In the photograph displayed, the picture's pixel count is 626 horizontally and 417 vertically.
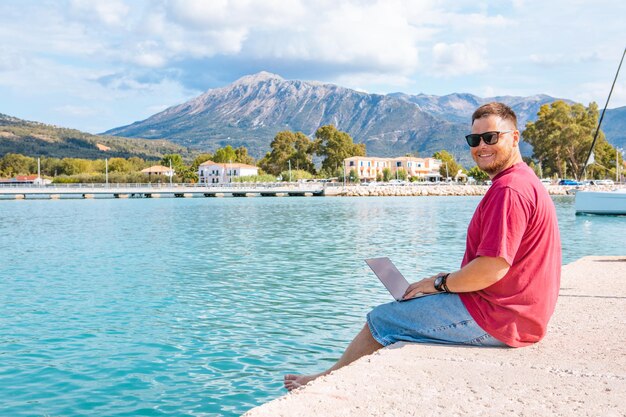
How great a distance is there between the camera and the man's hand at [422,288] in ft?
13.1

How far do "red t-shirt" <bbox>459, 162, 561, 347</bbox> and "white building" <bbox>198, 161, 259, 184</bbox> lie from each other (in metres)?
130

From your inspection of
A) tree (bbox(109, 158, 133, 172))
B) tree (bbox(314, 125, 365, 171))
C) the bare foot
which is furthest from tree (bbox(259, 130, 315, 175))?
the bare foot

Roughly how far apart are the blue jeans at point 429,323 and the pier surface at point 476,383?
67 mm

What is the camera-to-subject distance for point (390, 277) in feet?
14.3

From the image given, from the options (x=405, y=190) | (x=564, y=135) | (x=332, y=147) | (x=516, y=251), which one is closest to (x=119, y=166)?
(x=332, y=147)

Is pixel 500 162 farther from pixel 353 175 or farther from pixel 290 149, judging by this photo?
pixel 290 149

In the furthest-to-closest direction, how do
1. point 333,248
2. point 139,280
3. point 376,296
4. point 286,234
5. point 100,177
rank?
point 100,177, point 286,234, point 333,248, point 139,280, point 376,296

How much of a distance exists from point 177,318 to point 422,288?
660 centimetres

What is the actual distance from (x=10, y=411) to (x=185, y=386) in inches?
60.2

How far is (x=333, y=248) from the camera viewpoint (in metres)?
21.5

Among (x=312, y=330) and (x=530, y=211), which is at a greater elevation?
(x=530, y=211)

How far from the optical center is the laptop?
4.27 metres

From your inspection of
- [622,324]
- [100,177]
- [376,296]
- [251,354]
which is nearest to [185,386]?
[251,354]

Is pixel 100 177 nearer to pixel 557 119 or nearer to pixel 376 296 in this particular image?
pixel 557 119
